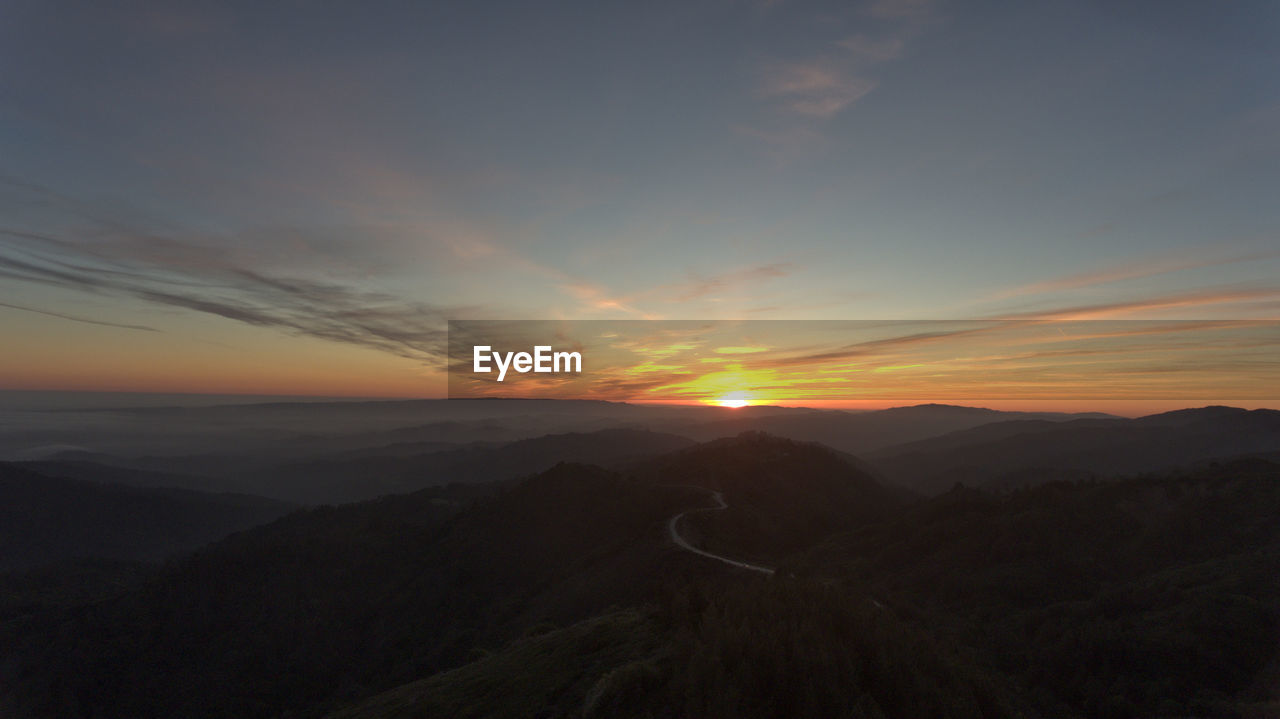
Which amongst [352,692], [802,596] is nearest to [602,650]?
[802,596]

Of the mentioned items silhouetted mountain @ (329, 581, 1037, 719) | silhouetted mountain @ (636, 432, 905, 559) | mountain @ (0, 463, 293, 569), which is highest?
silhouetted mountain @ (329, 581, 1037, 719)

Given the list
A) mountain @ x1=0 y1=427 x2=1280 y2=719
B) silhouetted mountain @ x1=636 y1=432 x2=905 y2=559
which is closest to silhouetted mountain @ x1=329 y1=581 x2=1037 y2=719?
mountain @ x1=0 y1=427 x2=1280 y2=719

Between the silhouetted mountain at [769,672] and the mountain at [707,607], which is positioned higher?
the silhouetted mountain at [769,672]

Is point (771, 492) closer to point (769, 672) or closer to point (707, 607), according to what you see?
point (707, 607)

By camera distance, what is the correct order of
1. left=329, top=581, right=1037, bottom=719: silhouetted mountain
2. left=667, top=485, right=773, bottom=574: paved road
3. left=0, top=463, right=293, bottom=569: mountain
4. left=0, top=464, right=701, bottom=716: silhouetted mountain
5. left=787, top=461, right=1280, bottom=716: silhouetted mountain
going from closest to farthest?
left=329, top=581, right=1037, bottom=719: silhouetted mountain → left=787, top=461, right=1280, bottom=716: silhouetted mountain → left=667, top=485, right=773, bottom=574: paved road → left=0, top=464, right=701, bottom=716: silhouetted mountain → left=0, top=463, right=293, bottom=569: mountain

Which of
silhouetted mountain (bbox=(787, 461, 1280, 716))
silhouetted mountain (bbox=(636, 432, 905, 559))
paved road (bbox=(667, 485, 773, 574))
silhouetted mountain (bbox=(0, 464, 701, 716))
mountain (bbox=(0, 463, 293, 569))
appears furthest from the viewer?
mountain (bbox=(0, 463, 293, 569))

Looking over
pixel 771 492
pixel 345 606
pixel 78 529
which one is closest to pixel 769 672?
pixel 345 606

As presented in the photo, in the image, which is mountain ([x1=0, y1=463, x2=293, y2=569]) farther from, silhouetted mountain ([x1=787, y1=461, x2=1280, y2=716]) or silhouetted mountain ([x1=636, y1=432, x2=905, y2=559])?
silhouetted mountain ([x1=787, y1=461, x2=1280, y2=716])

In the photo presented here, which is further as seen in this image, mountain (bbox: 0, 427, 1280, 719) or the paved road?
the paved road

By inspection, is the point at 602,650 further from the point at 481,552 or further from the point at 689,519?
Result: the point at 481,552

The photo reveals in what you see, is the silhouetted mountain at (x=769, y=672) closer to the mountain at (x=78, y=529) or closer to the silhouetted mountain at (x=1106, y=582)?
the silhouetted mountain at (x=1106, y=582)

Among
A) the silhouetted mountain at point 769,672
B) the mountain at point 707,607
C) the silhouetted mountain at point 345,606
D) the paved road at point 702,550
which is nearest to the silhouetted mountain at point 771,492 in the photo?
the mountain at point 707,607

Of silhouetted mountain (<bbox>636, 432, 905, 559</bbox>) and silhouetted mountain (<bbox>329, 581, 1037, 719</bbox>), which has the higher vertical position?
silhouetted mountain (<bbox>329, 581, 1037, 719</bbox>)
